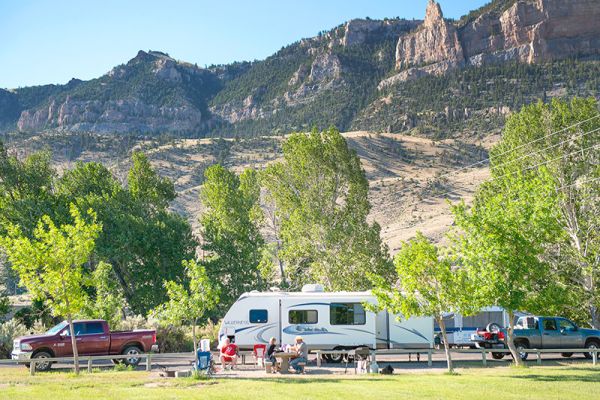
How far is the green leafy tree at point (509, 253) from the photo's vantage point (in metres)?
21.6

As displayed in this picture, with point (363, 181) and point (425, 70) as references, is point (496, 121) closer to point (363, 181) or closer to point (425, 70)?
point (425, 70)

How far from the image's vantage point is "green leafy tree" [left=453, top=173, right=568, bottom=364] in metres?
21.6

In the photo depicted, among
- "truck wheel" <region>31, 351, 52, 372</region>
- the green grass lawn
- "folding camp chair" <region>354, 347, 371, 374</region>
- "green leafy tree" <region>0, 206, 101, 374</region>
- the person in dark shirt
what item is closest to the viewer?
the green grass lawn

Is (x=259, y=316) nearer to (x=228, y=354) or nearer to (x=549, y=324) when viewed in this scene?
(x=228, y=354)

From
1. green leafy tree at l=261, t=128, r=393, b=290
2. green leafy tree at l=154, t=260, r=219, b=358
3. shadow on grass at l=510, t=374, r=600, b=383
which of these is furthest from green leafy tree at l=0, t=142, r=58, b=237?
shadow on grass at l=510, t=374, r=600, b=383

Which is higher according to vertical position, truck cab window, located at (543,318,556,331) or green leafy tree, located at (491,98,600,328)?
green leafy tree, located at (491,98,600,328)

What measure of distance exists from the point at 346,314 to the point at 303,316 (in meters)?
1.74

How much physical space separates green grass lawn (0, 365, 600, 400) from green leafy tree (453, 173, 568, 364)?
2.47m

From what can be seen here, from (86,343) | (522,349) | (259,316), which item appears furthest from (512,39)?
(86,343)

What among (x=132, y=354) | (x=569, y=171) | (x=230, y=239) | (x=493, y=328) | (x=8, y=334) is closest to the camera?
(x=132, y=354)

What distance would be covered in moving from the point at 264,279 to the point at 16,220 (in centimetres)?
1617

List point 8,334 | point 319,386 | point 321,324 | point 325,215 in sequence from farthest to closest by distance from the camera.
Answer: point 325,215, point 8,334, point 321,324, point 319,386

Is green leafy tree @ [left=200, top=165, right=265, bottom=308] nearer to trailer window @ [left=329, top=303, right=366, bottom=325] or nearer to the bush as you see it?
the bush

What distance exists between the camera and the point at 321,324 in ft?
87.3
